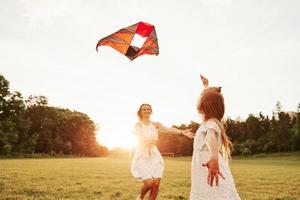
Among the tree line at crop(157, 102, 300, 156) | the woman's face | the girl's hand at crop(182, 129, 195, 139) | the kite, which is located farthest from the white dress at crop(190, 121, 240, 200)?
the tree line at crop(157, 102, 300, 156)

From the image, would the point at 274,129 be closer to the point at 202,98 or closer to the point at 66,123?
the point at 66,123

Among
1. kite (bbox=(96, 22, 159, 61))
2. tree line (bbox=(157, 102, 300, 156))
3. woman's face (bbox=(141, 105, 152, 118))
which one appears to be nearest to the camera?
woman's face (bbox=(141, 105, 152, 118))

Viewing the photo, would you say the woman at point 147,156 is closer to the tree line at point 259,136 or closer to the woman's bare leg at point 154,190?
the woman's bare leg at point 154,190

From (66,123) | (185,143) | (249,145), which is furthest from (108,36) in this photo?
(66,123)

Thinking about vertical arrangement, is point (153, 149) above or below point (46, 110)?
below

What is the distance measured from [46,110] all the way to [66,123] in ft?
29.5

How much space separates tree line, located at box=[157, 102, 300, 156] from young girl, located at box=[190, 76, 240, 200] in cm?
8742

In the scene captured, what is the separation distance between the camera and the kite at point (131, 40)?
952cm

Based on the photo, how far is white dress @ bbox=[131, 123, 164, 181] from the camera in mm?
7805

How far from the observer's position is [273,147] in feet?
303

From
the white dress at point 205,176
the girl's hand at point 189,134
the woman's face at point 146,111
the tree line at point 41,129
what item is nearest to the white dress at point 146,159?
the woman's face at point 146,111

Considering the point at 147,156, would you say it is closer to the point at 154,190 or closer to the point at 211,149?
the point at 154,190

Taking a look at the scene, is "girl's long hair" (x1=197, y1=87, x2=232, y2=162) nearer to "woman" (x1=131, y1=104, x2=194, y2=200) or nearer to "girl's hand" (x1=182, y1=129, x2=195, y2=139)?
"girl's hand" (x1=182, y1=129, x2=195, y2=139)

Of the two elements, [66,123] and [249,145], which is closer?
[249,145]
